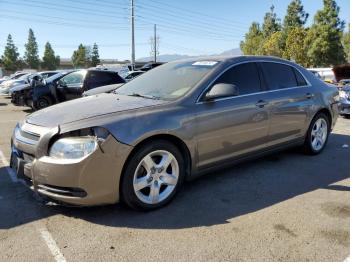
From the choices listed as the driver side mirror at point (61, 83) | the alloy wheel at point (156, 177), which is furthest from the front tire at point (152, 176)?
the driver side mirror at point (61, 83)

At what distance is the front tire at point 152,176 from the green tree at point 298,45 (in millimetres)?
38640

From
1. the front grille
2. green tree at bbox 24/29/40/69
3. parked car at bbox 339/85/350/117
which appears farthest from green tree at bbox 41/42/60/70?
the front grille

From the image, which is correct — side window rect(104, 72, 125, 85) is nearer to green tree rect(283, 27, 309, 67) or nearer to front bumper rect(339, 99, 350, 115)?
front bumper rect(339, 99, 350, 115)

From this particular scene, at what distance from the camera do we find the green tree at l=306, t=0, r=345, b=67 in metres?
35.8

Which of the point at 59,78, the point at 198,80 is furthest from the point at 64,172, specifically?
the point at 59,78

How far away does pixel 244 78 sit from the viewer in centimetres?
482

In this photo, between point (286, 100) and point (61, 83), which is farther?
point (61, 83)

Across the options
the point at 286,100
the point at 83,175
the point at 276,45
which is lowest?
the point at 83,175

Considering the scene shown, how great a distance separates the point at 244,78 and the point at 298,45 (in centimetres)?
3816

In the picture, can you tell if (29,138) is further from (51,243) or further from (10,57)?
(10,57)

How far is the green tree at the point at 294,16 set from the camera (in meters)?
44.2

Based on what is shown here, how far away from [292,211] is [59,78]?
32.1ft

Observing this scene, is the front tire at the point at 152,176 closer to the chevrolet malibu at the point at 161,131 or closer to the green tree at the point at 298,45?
the chevrolet malibu at the point at 161,131

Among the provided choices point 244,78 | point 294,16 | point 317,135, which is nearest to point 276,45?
point 294,16
